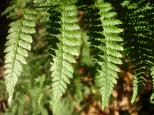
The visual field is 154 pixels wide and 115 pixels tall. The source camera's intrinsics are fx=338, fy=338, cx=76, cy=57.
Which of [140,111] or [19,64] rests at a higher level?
[19,64]

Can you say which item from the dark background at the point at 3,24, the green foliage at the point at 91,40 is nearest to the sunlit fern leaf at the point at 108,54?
the green foliage at the point at 91,40

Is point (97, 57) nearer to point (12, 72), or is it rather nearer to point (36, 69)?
point (12, 72)

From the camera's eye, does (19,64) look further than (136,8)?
No

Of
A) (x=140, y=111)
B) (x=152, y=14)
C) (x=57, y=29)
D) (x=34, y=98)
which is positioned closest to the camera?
(x=57, y=29)

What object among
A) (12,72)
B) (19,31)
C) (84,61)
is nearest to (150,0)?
(19,31)

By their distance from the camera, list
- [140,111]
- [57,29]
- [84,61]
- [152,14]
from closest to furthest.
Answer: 1. [57,29]
2. [152,14]
3. [84,61]
4. [140,111]

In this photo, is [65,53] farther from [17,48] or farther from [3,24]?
[3,24]

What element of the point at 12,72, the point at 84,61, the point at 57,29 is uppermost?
the point at 57,29
